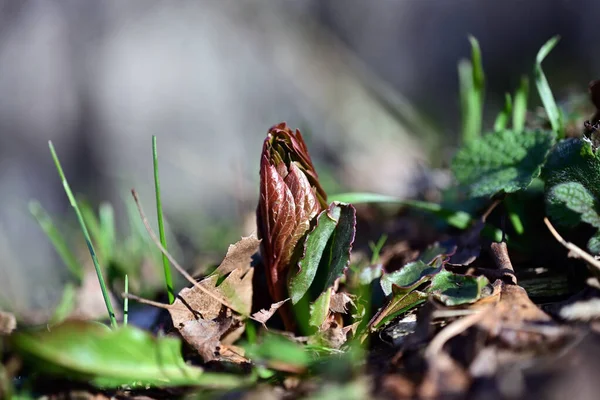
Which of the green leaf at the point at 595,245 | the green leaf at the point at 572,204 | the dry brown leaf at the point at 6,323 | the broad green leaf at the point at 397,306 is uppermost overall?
the green leaf at the point at 572,204

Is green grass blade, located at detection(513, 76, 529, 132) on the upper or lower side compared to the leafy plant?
upper

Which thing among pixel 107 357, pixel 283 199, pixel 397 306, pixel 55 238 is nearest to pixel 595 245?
pixel 397 306

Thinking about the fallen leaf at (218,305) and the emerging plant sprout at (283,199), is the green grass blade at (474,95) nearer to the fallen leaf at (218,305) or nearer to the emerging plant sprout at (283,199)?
the emerging plant sprout at (283,199)

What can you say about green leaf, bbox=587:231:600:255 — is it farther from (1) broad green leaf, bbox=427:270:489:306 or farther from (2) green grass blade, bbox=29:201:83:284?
(2) green grass blade, bbox=29:201:83:284

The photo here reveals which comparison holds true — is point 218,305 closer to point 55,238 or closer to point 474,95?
point 55,238

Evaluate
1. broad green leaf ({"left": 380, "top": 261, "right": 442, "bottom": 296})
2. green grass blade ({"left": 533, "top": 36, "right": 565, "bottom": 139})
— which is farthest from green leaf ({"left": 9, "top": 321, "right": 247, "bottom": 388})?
green grass blade ({"left": 533, "top": 36, "right": 565, "bottom": 139})

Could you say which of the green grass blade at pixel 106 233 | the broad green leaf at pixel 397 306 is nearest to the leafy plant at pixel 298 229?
the broad green leaf at pixel 397 306
